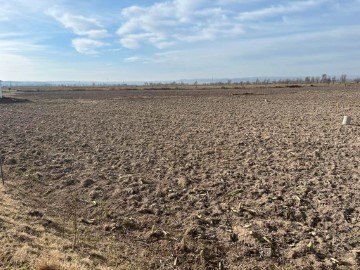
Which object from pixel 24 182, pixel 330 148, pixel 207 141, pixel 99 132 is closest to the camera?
pixel 24 182

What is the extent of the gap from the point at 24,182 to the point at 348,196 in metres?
7.47

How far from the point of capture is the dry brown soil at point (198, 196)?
544cm

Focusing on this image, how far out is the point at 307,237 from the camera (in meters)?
5.78

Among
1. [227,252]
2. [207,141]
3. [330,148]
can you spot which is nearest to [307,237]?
[227,252]

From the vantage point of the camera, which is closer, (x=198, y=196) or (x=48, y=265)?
(x=48, y=265)

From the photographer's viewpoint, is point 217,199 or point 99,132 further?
point 99,132

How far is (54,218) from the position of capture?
6707 millimetres

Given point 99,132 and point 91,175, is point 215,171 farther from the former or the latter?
point 99,132

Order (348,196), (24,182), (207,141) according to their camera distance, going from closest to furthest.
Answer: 1. (348,196)
2. (24,182)
3. (207,141)

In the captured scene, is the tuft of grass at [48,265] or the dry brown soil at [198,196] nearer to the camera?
the tuft of grass at [48,265]

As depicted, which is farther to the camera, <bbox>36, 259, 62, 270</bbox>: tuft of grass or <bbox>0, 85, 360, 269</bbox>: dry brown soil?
<bbox>0, 85, 360, 269</bbox>: dry brown soil

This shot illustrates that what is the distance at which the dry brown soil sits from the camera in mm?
5441

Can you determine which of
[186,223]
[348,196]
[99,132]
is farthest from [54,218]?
[99,132]

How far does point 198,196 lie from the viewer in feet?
25.3
